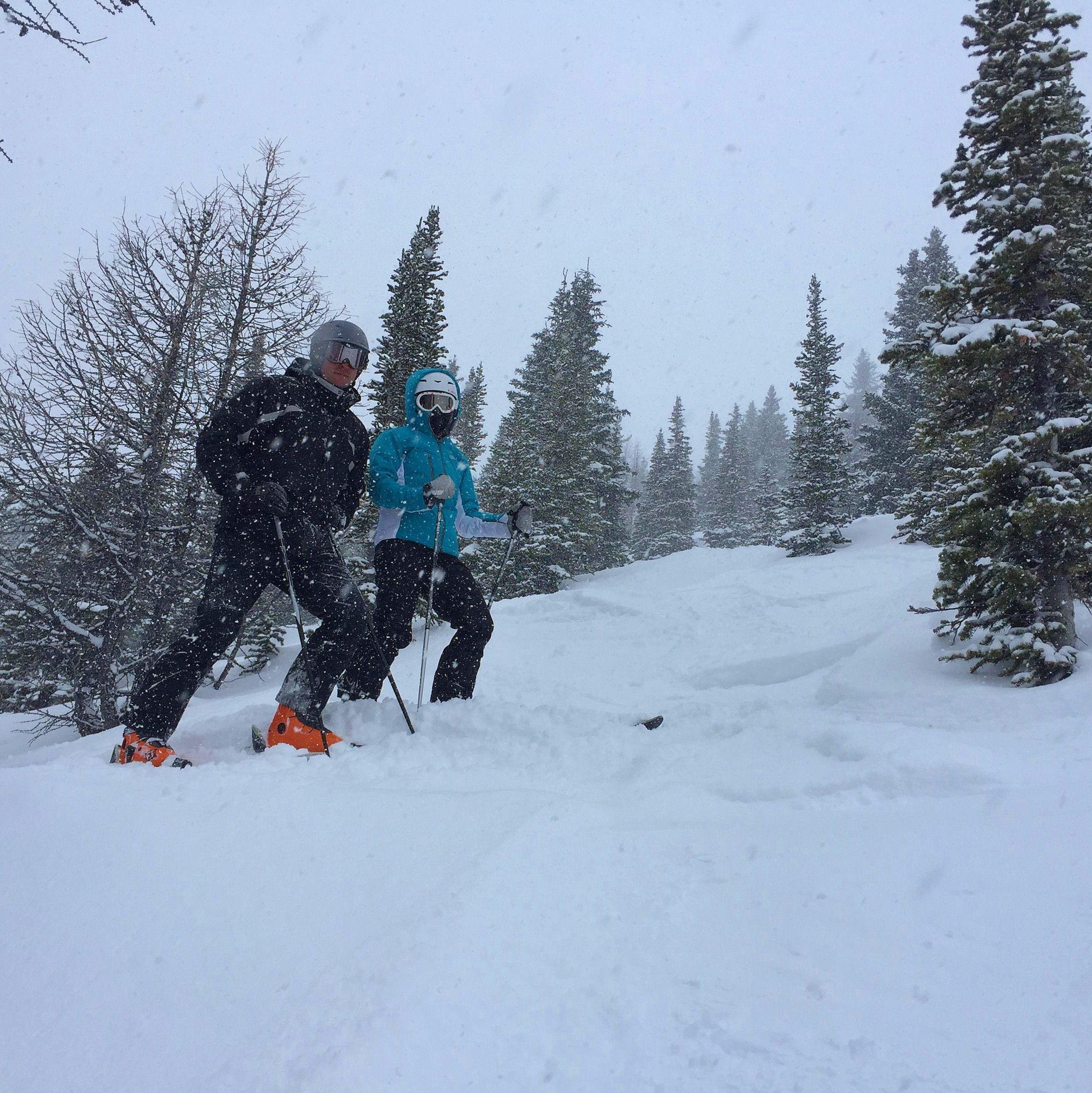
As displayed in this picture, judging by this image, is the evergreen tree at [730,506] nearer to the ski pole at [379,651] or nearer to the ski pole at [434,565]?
the ski pole at [434,565]

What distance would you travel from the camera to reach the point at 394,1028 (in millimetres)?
1384

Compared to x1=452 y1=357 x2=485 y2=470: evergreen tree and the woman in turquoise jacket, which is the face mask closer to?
the woman in turquoise jacket

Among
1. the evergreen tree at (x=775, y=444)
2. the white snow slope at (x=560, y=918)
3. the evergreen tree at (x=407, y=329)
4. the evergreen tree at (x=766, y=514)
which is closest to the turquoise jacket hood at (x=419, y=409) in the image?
the white snow slope at (x=560, y=918)

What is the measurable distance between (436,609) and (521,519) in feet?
3.06

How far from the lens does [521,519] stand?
482cm

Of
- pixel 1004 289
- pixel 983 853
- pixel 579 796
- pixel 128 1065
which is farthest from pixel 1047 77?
pixel 128 1065

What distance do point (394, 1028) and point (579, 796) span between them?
1662 millimetres

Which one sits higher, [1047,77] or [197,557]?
[1047,77]

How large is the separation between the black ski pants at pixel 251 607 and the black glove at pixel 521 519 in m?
1.31

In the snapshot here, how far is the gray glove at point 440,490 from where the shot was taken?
436cm

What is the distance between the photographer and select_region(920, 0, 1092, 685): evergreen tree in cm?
517

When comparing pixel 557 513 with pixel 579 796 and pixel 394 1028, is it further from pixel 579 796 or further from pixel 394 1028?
pixel 394 1028

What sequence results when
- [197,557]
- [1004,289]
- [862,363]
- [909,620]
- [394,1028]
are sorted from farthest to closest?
[862,363] → [197,557] → [909,620] → [1004,289] → [394,1028]

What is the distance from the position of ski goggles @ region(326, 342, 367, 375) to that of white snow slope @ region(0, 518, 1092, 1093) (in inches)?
92.3
